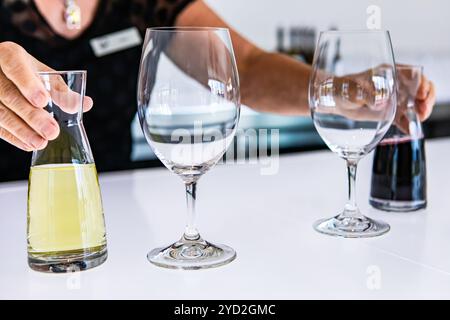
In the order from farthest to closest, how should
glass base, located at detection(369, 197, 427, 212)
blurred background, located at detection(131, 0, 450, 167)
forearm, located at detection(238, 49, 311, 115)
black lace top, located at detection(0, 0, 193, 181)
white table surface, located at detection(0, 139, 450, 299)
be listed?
blurred background, located at detection(131, 0, 450, 167)
black lace top, located at detection(0, 0, 193, 181)
forearm, located at detection(238, 49, 311, 115)
glass base, located at detection(369, 197, 427, 212)
white table surface, located at detection(0, 139, 450, 299)

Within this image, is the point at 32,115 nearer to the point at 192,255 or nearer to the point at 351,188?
the point at 192,255

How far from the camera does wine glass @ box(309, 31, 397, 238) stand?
2.24 feet

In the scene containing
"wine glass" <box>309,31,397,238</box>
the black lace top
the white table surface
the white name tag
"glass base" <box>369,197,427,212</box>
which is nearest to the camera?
the white table surface

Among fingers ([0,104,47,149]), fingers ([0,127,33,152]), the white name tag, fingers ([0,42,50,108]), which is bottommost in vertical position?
fingers ([0,127,33,152])

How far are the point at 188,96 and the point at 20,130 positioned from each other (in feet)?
0.52

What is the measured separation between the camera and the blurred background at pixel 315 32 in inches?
110

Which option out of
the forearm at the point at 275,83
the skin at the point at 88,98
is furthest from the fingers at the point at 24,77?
the forearm at the point at 275,83

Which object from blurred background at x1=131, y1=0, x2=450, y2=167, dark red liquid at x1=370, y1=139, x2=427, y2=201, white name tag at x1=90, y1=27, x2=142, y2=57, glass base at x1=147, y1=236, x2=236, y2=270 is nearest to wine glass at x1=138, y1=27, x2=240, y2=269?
glass base at x1=147, y1=236, x2=236, y2=270

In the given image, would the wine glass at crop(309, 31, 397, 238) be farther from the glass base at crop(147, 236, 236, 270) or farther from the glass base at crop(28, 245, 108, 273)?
the glass base at crop(28, 245, 108, 273)

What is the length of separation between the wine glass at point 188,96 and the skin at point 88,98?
0.09m

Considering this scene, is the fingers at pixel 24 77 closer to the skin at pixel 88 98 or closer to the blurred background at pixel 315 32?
the skin at pixel 88 98

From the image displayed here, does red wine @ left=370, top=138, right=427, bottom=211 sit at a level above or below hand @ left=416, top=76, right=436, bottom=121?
below

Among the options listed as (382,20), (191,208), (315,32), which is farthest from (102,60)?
(382,20)

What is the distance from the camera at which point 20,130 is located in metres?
0.57
